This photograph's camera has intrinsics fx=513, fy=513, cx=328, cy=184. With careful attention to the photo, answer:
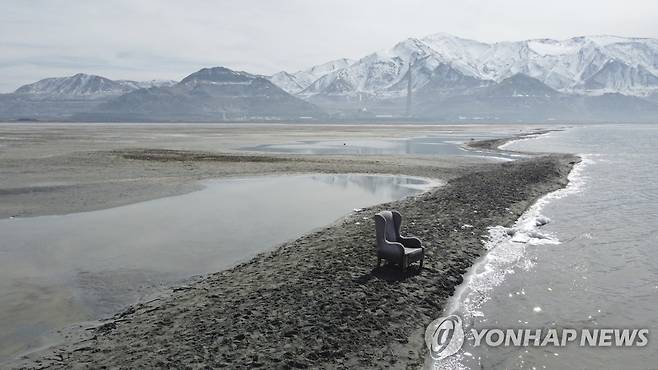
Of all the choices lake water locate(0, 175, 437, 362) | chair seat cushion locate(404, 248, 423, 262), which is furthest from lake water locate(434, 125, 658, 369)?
lake water locate(0, 175, 437, 362)

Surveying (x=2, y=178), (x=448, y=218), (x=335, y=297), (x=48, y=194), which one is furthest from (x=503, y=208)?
(x=2, y=178)

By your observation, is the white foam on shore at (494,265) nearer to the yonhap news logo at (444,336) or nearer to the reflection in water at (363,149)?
the yonhap news logo at (444,336)

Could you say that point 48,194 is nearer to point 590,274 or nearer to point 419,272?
point 419,272

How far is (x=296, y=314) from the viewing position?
33.2ft

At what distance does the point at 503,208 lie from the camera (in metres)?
22.5

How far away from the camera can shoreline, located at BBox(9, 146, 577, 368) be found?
859 centimetres

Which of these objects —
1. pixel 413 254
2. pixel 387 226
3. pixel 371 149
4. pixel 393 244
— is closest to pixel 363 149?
pixel 371 149

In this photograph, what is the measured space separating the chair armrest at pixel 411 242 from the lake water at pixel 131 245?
4.74m

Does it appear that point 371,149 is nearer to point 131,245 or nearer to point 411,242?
point 131,245

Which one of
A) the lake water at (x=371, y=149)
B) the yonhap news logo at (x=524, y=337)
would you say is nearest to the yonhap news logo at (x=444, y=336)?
the yonhap news logo at (x=524, y=337)

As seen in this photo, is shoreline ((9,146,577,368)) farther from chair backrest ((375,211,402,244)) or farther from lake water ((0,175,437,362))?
lake water ((0,175,437,362))

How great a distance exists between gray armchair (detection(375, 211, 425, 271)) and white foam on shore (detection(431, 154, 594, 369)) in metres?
1.37

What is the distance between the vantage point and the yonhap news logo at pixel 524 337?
387 inches

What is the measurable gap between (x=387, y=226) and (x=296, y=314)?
3.86m
